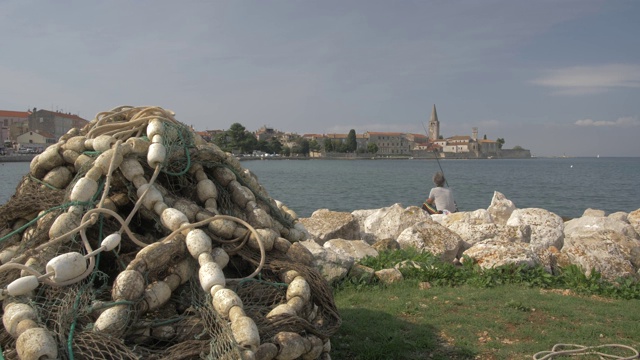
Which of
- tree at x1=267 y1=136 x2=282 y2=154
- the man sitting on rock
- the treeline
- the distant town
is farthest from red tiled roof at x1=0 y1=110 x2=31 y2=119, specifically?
the man sitting on rock

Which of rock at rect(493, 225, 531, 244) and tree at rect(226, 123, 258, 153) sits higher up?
tree at rect(226, 123, 258, 153)

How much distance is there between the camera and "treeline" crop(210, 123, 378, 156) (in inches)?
4990

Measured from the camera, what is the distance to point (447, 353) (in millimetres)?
5379

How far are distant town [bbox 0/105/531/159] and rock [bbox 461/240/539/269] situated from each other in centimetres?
6947

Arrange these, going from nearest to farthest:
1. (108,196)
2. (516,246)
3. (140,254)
Answer: 1. (140,254)
2. (108,196)
3. (516,246)

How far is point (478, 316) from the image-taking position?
6.42m

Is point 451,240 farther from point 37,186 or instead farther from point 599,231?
point 37,186

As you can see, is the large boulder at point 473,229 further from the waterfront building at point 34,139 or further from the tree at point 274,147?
the tree at point 274,147

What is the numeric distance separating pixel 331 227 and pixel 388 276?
139 inches

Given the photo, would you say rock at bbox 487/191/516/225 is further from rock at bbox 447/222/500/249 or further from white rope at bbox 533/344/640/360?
white rope at bbox 533/344/640/360

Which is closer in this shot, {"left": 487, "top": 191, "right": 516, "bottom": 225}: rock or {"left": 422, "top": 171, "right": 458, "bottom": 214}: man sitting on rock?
{"left": 422, "top": 171, "right": 458, "bottom": 214}: man sitting on rock

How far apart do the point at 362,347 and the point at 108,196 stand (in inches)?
112

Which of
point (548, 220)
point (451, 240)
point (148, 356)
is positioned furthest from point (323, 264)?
point (548, 220)

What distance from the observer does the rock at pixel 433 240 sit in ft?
30.6
